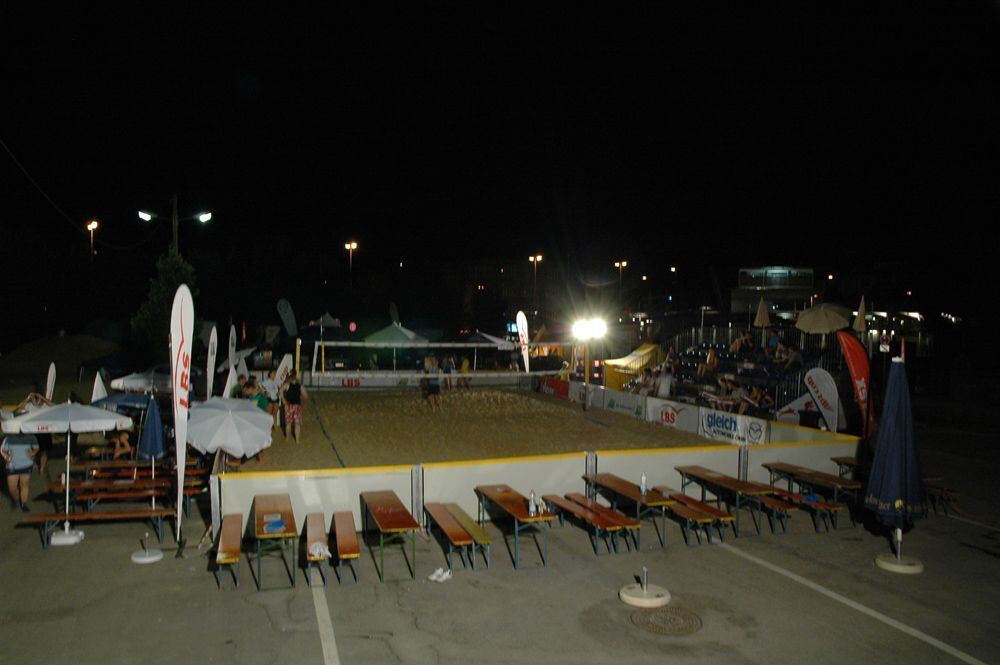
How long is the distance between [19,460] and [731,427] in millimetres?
12572

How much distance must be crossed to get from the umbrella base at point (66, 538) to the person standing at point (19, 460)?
5.51 feet

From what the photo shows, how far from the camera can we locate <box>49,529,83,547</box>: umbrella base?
331 inches

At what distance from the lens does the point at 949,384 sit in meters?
24.4

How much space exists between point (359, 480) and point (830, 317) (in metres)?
16.4

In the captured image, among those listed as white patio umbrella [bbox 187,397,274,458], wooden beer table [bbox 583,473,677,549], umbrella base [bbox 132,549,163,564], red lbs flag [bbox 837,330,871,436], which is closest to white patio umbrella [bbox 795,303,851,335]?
red lbs flag [bbox 837,330,871,436]

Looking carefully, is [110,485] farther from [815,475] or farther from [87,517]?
[815,475]

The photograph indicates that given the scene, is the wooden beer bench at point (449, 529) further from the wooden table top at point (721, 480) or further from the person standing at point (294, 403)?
the person standing at point (294, 403)

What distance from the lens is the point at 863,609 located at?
6.83m

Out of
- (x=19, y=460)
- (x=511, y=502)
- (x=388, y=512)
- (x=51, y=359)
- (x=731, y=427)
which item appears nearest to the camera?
(x=388, y=512)

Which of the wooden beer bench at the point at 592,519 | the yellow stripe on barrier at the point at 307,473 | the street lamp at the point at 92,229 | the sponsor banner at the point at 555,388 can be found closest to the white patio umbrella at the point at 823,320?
the sponsor banner at the point at 555,388

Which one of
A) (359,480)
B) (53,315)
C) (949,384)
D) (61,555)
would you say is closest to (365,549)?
(359,480)

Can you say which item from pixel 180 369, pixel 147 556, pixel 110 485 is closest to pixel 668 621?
pixel 147 556

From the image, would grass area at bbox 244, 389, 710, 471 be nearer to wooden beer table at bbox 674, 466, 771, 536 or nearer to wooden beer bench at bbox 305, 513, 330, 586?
wooden beer table at bbox 674, 466, 771, 536

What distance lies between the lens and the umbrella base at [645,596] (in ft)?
22.3
